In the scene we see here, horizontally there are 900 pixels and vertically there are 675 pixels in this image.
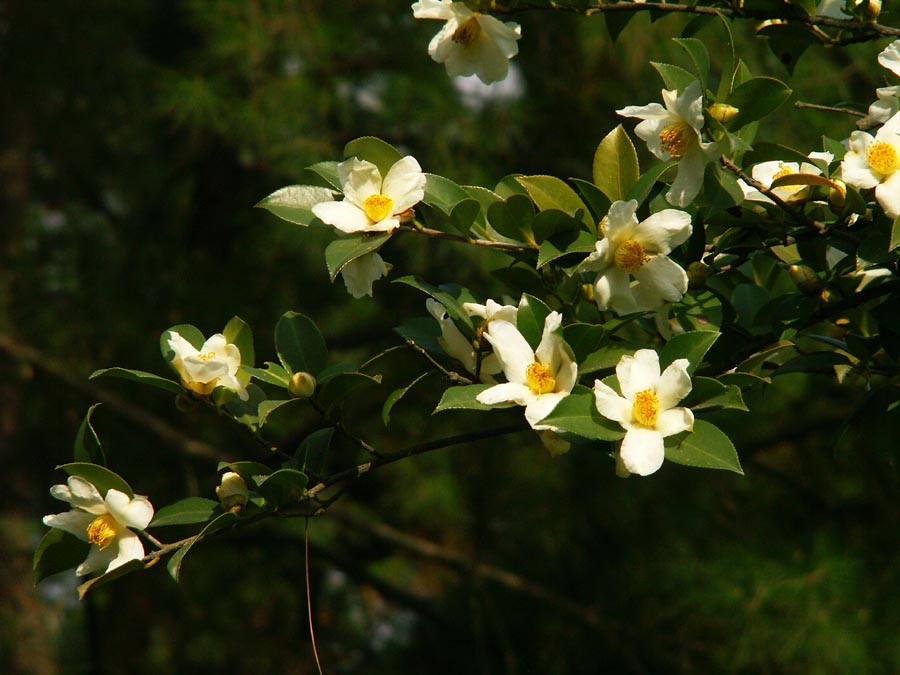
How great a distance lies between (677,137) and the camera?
1.95 ft

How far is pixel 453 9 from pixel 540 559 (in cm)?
177

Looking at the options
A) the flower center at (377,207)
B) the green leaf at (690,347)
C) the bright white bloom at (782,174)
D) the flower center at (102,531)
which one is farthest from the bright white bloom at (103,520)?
the bright white bloom at (782,174)

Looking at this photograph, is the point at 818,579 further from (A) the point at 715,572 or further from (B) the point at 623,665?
(B) the point at 623,665

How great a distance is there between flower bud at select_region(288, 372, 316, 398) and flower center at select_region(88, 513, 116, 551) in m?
0.14

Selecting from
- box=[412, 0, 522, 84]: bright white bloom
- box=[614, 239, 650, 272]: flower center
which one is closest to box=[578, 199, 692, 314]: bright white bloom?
box=[614, 239, 650, 272]: flower center

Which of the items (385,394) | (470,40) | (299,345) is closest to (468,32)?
(470,40)

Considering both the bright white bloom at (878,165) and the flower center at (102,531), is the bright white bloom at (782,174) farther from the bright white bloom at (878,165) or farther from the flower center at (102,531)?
the flower center at (102,531)

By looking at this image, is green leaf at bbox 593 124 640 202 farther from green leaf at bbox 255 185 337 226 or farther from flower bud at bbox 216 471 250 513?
flower bud at bbox 216 471 250 513

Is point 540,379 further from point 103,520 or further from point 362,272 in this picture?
point 103,520

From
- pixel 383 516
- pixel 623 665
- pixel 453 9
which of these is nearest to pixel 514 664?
pixel 623 665

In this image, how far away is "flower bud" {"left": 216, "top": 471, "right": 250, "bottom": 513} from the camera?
0.61 metres

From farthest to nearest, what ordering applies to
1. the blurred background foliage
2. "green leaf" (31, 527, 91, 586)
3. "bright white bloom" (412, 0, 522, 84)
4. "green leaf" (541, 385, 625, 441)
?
the blurred background foliage < "bright white bloom" (412, 0, 522, 84) < "green leaf" (31, 527, 91, 586) < "green leaf" (541, 385, 625, 441)

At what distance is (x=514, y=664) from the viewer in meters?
2.01

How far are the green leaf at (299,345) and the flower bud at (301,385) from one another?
3 centimetres
